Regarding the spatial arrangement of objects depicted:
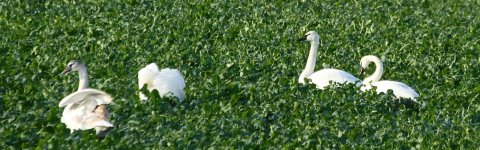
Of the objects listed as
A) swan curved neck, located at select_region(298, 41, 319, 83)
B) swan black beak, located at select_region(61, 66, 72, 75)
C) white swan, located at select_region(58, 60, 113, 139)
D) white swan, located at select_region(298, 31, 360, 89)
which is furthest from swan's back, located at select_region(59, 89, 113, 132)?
swan curved neck, located at select_region(298, 41, 319, 83)

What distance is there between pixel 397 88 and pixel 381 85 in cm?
29

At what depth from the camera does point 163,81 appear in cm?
1245

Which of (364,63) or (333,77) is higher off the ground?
(364,63)

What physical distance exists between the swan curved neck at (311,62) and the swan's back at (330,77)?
28cm

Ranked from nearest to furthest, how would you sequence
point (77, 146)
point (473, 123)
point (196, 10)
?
point (77, 146), point (473, 123), point (196, 10)

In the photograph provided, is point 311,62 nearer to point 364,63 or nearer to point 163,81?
point 364,63

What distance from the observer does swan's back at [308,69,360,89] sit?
13.2m

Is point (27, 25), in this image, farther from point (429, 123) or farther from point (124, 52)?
point (429, 123)

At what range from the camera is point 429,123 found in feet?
38.1

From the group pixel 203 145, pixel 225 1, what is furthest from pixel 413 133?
pixel 225 1

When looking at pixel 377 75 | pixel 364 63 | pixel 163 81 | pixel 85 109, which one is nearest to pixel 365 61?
pixel 364 63

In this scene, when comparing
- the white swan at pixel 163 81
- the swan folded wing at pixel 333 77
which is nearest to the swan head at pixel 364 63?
the swan folded wing at pixel 333 77

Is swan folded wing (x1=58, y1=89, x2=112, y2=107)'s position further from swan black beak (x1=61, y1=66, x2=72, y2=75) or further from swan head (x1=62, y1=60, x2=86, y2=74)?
swan black beak (x1=61, y1=66, x2=72, y2=75)

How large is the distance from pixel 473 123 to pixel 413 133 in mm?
992
